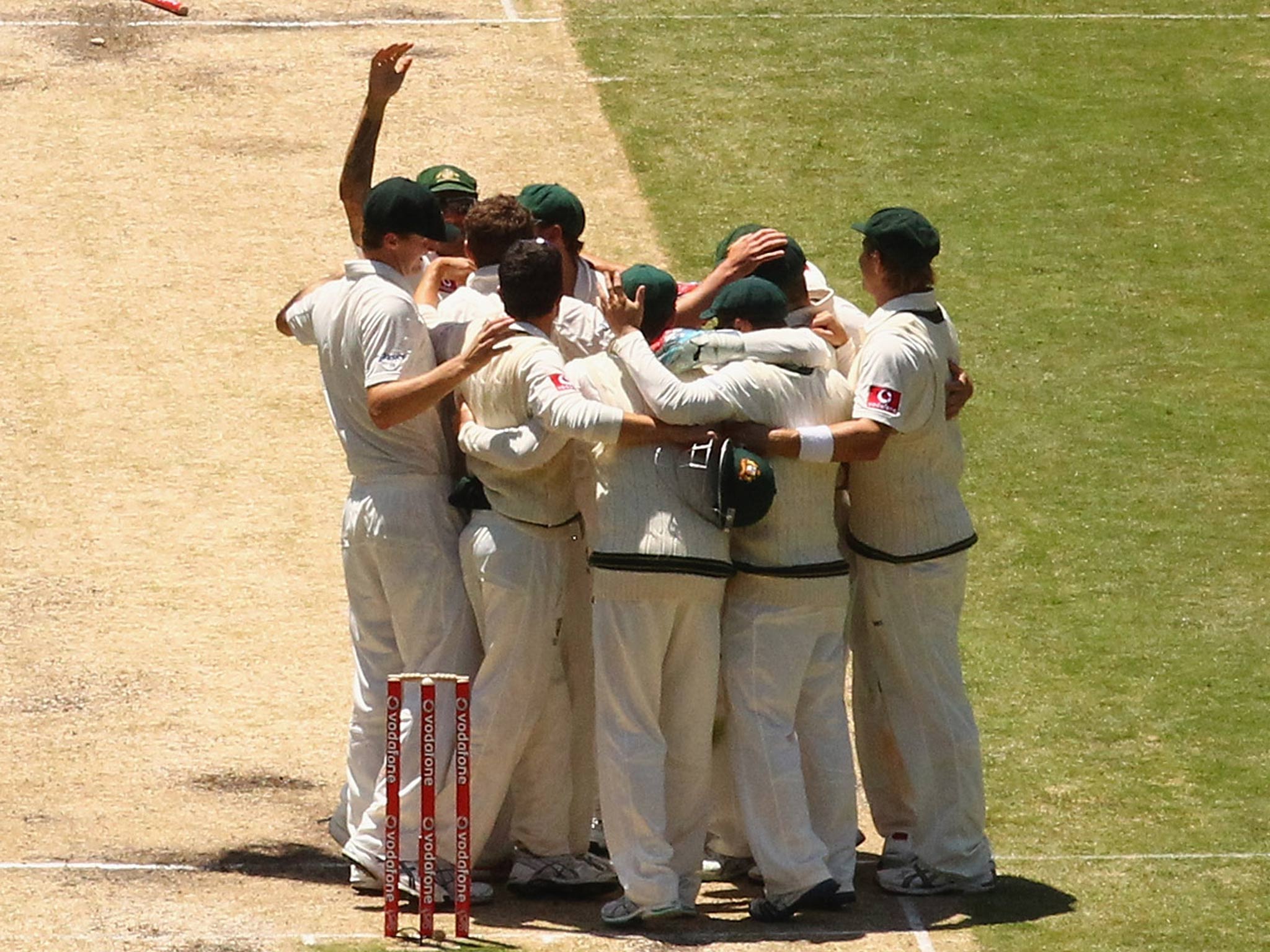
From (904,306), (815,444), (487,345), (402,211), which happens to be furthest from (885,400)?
(402,211)

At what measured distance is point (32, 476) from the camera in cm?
1209

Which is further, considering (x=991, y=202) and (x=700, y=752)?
(x=991, y=202)

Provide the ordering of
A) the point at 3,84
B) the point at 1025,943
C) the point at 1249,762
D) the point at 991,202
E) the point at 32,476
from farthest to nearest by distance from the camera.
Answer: the point at 3,84 → the point at 991,202 → the point at 32,476 → the point at 1249,762 → the point at 1025,943

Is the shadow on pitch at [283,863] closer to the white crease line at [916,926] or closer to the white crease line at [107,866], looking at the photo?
the white crease line at [107,866]

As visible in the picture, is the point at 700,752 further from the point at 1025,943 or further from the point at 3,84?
the point at 3,84

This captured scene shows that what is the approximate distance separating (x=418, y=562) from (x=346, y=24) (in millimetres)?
9799

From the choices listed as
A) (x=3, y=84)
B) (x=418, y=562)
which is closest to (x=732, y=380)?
(x=418, y=562)

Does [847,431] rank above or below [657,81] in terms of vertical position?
below

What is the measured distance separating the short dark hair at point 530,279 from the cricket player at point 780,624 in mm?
249

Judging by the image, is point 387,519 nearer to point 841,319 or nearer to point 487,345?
point 487,345

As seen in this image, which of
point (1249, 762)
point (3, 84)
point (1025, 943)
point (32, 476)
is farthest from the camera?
point (3, 84)


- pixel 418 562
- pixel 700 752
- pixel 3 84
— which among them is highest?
pixel 3 84

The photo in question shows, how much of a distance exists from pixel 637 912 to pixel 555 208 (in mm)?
2361

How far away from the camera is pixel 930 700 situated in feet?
26.6
